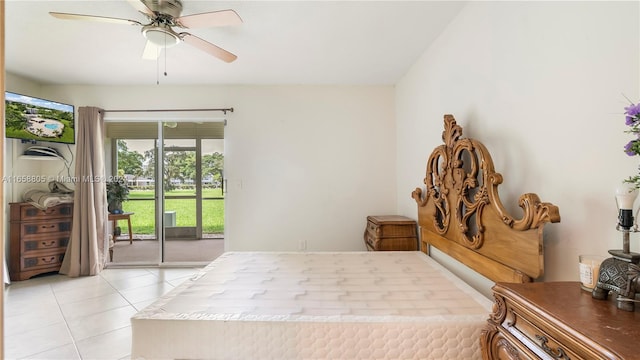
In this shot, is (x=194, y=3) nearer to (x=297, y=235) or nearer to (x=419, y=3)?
(x=419, y=3)

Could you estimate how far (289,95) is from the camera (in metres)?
3.56

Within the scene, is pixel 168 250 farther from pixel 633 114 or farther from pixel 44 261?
pixel 633 114

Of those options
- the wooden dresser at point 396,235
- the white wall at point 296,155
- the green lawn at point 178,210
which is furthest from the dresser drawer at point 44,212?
the wooden dresser at point 396,235

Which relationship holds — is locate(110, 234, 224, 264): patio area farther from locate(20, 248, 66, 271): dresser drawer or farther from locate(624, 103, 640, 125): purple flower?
locate(624, 103, 640, 125): purple flower

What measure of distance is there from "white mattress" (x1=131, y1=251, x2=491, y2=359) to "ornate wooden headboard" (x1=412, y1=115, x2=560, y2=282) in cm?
25

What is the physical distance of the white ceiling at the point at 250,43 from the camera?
1.94 m

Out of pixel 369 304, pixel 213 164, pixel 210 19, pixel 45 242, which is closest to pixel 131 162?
pixel 213 164

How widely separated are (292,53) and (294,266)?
203 centimetres

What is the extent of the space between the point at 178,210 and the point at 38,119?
6.28ft

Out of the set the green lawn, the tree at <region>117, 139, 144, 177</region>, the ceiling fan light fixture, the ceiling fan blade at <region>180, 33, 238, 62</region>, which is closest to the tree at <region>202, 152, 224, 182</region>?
the green lawn

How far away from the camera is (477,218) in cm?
159

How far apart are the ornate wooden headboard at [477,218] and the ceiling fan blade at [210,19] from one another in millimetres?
1612

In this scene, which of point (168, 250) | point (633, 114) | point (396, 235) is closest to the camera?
point (633, 114)

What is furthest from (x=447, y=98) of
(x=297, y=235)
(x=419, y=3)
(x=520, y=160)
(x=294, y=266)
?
(x=297, y=235)
